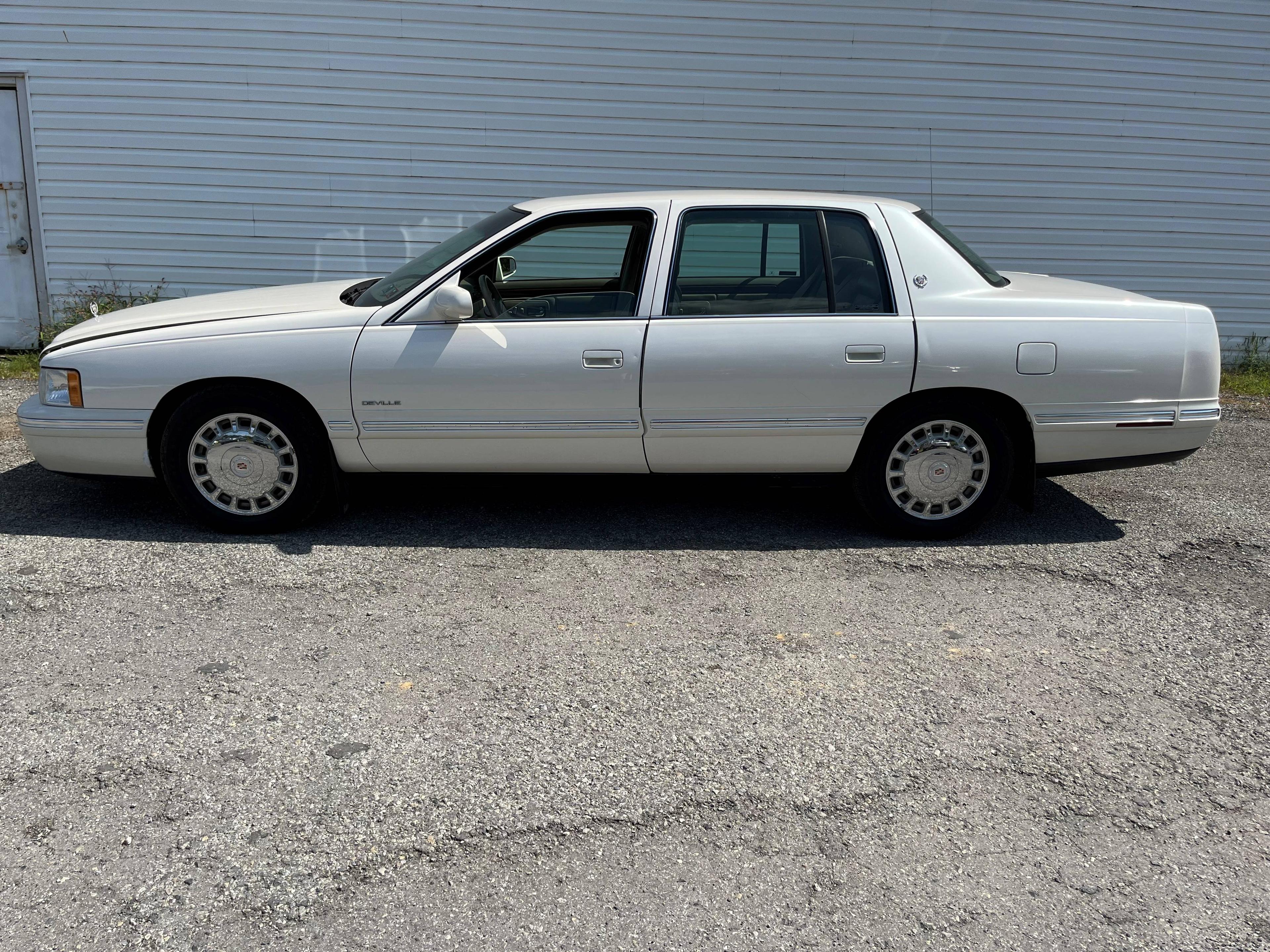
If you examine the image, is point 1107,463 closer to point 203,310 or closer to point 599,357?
point 599,357

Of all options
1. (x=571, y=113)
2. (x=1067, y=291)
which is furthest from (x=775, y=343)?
(x=571, y=113)

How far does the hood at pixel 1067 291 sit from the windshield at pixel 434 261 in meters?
2.35

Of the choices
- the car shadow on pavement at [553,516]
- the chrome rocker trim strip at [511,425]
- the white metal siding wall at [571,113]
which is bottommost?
the car shadow on pavement at [553,516]

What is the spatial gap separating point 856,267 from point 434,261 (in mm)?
1920

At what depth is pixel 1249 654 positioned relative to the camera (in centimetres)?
380

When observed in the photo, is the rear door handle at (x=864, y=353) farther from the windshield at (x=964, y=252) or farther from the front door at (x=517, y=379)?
the front door at (x=517, y=379)

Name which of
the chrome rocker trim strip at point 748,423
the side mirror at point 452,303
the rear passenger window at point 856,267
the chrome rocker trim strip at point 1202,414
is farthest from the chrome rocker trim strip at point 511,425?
the chrome rocker trim strip at point 1202,414

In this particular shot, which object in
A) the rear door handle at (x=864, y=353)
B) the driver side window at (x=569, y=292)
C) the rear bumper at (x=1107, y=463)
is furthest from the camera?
the rear bumper at (x=1107, y=463)

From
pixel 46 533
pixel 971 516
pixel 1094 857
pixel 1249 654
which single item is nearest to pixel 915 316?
pixel 971 516

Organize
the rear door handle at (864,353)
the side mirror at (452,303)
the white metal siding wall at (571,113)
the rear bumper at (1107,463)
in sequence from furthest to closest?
the white metal siding wall at (571,113) → the rear bumper at (1107,463) → the rear door handle at (864,353) → the side mirror at (452,303)

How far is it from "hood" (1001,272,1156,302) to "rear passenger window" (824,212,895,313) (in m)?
0.64

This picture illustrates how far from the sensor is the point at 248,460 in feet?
15.5

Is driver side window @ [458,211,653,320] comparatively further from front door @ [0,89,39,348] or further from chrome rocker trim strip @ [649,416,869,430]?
front door @ [0,89,39,348]

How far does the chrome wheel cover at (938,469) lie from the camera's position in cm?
478
